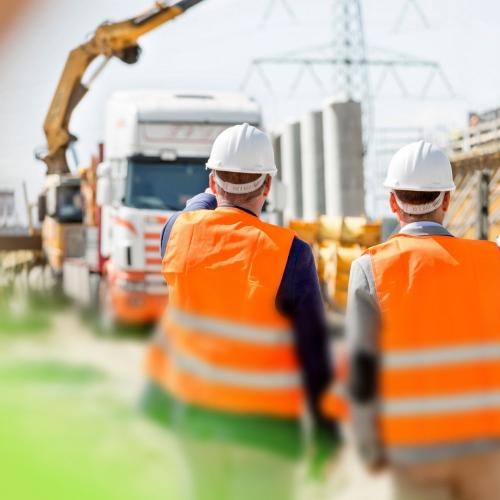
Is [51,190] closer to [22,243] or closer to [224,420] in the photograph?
[22,243]

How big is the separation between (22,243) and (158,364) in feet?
53.5

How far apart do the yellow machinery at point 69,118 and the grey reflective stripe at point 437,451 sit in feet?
38.5

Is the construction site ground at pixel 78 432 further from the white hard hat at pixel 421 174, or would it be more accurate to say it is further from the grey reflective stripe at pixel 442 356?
the white hard hat at pixel 421 174

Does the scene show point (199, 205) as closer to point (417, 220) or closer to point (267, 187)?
point (267, 187)

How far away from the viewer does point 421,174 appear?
110 inches

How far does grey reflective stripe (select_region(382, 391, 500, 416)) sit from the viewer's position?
102 centimetres

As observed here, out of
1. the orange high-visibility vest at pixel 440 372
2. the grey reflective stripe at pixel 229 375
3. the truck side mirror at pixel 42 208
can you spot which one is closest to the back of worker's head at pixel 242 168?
the orange high-visibility vest at pixel 440 372

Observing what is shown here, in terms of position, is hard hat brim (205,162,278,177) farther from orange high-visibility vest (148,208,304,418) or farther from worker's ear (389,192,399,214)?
orange high-visibility vest (148,208,304,418)

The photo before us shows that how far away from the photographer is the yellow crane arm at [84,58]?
40.9 ft

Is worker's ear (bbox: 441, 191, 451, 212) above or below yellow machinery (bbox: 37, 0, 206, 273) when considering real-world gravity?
below

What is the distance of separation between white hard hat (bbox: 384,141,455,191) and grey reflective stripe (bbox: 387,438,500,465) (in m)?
1.71

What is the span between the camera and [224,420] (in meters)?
0.94

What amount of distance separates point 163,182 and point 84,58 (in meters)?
5.14

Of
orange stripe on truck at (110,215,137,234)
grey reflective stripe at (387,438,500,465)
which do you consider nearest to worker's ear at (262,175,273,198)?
grey reflective stripe at (387,438,500,465)
